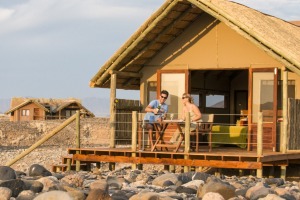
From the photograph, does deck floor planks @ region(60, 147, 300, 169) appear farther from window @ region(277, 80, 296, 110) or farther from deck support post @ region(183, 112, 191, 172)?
window @ region(277, 80, 296, 110)

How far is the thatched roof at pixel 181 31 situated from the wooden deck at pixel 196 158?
205cm

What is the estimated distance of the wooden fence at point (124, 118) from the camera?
18094 millimetres

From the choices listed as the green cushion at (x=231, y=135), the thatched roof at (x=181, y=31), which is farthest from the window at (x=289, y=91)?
the green cushion at (x=231, y=135)

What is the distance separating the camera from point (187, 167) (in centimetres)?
1548

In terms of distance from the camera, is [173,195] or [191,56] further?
[191,56]

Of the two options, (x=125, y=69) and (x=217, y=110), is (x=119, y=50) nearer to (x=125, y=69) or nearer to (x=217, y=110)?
(x=125, y=69)

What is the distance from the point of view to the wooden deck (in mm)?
14672

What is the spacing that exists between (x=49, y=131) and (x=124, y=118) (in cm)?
2945

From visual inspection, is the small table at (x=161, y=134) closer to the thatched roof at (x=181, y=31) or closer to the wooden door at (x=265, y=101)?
the wooden door at (x=265, y=101)

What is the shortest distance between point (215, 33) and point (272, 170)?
143 inches

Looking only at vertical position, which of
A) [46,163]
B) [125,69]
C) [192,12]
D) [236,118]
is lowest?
[46,163]

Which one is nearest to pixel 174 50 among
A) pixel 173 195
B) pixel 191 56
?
pixel 191 56

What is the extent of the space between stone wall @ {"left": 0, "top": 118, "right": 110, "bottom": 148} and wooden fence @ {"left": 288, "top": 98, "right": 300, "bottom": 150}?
30005 mm

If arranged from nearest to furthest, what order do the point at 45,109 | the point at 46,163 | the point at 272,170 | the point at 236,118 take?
1. the point at 272,170
2. the point at 236,118
3. the point at 46,163
4. the point at 45,109
